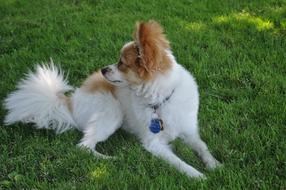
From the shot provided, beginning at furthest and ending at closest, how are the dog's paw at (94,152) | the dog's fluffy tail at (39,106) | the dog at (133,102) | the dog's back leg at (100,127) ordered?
the dog's fluffy tail at (39,106), the dog's back leg at (100,127), the dog's paw at (94,152), the dog at (133,102)

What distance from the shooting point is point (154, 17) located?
272 inches

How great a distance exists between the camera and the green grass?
3582 mm

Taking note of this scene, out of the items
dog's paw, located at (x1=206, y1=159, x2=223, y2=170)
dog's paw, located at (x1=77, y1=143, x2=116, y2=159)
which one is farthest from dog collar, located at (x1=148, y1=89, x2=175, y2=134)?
dog's paw, located at (x1=206, y1=159, x2=223, y2=170)

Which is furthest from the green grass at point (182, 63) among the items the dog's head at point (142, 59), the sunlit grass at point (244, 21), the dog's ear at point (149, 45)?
the dog's ear at point (149, 45)

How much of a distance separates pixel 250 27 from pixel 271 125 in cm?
244

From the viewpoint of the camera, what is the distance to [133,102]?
13.9 ft

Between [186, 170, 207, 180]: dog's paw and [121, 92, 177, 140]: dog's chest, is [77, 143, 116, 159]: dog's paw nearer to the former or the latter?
[121, 92, 177, 140]: dog's chest

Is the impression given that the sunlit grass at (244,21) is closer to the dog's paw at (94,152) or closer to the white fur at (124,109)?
the white fur at (124,109)

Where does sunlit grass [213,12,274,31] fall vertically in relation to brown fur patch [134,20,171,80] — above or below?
below

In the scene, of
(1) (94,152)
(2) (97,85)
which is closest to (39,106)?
(2) (97,85)

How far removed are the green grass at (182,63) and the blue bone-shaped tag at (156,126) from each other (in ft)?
0.62

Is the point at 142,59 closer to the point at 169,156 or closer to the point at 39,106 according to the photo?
the point at 169,156

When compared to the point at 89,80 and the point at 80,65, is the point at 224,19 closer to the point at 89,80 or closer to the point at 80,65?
the point at 80,65

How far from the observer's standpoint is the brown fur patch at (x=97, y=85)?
4.46 m
